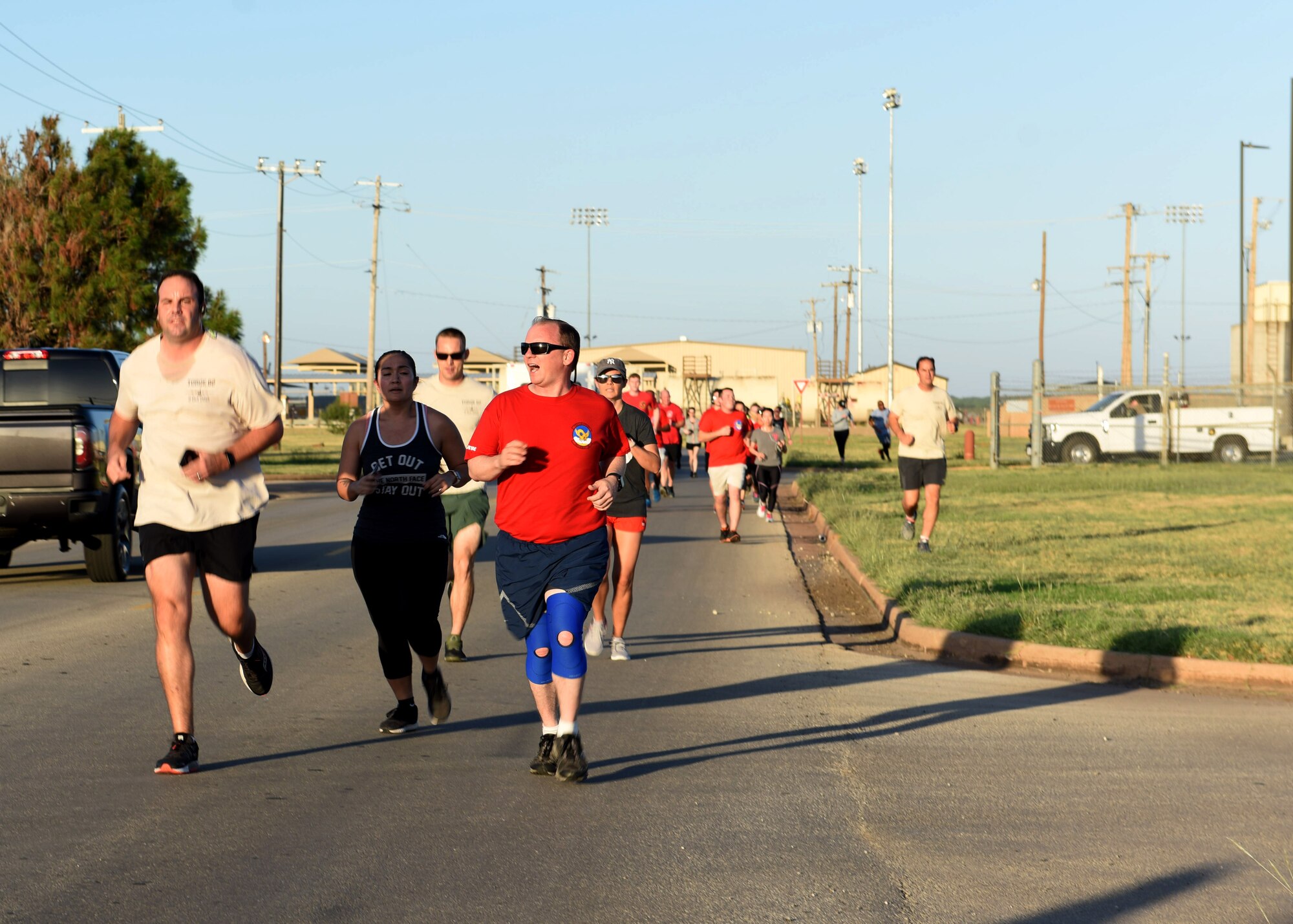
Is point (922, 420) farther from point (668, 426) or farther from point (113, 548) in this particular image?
point (668, 426)

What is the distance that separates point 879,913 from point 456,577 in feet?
16.7

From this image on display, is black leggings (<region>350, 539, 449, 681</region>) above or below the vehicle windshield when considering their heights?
below

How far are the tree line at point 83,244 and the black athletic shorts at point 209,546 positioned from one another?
79.8ft

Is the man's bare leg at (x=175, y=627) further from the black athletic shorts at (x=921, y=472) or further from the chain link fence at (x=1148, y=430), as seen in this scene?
the chain link fence at (x=1148, y=430)

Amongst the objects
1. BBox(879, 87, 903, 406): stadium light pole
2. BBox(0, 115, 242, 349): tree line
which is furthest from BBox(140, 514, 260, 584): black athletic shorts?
BBox(879, 87, 903, 406): stadium light pole

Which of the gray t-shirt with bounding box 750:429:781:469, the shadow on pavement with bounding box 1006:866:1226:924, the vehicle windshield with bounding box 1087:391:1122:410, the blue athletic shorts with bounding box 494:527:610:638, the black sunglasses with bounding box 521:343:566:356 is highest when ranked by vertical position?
the vehicle windshield with bounding box 1087:391:1122:410

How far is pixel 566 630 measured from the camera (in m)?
6.01

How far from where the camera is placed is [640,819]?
18.2ft

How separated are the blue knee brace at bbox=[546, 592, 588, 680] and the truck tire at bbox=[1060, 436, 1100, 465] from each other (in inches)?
1293

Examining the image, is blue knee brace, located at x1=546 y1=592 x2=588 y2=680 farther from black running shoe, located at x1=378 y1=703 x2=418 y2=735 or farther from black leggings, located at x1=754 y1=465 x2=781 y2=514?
black leggings, located at x1=754 y1=465 x2=781 y2=514

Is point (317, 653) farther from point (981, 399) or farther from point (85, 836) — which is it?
point (981, 399)

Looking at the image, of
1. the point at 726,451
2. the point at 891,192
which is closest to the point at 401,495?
the point at 726,451

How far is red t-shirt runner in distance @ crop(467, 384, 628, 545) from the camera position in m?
6.06

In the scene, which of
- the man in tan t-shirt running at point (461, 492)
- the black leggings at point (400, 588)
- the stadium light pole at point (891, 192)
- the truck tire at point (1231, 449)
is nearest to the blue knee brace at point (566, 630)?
the black leggings at point (400, 588)
